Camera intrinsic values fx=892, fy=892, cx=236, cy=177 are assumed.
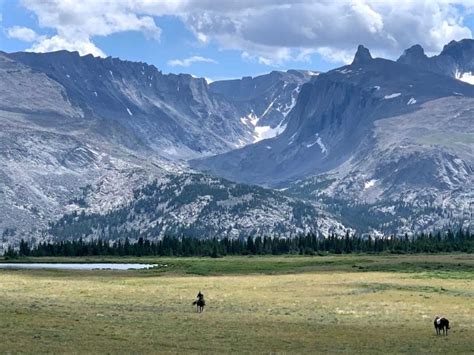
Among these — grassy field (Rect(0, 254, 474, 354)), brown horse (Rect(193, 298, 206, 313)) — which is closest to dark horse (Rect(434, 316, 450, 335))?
grassy field (Rect(0, 254, 474, 354))

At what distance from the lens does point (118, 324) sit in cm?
7100

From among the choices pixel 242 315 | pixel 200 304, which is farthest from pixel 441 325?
pixel 200 304

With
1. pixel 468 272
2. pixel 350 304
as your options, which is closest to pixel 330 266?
pixel 468 272

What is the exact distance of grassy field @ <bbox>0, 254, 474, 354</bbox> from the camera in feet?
199

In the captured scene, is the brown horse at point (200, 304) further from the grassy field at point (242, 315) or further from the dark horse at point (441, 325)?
the dark horse at point (441, 325)

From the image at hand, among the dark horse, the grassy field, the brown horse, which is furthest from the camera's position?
the brown horse

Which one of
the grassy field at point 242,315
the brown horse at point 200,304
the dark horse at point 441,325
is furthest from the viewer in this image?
the brown horse at point 200,304

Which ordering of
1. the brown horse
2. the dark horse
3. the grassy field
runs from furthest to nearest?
the brown horse
the dark horse
the grassy field

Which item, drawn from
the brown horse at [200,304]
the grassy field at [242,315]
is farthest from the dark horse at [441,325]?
the brown horse at [200,304]

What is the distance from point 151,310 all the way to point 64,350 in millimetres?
Answer: 28373

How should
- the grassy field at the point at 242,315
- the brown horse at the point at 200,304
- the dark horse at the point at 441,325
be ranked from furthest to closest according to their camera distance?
the brown horse at the point at 200,304, the dark horse at the point at 441,325, the grassy field at the point at 242,315

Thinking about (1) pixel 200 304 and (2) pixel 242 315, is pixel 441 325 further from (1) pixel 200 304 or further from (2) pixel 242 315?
(1) pixel 200 304

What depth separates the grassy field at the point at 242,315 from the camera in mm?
60625

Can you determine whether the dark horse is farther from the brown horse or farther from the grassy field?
the brown horse
